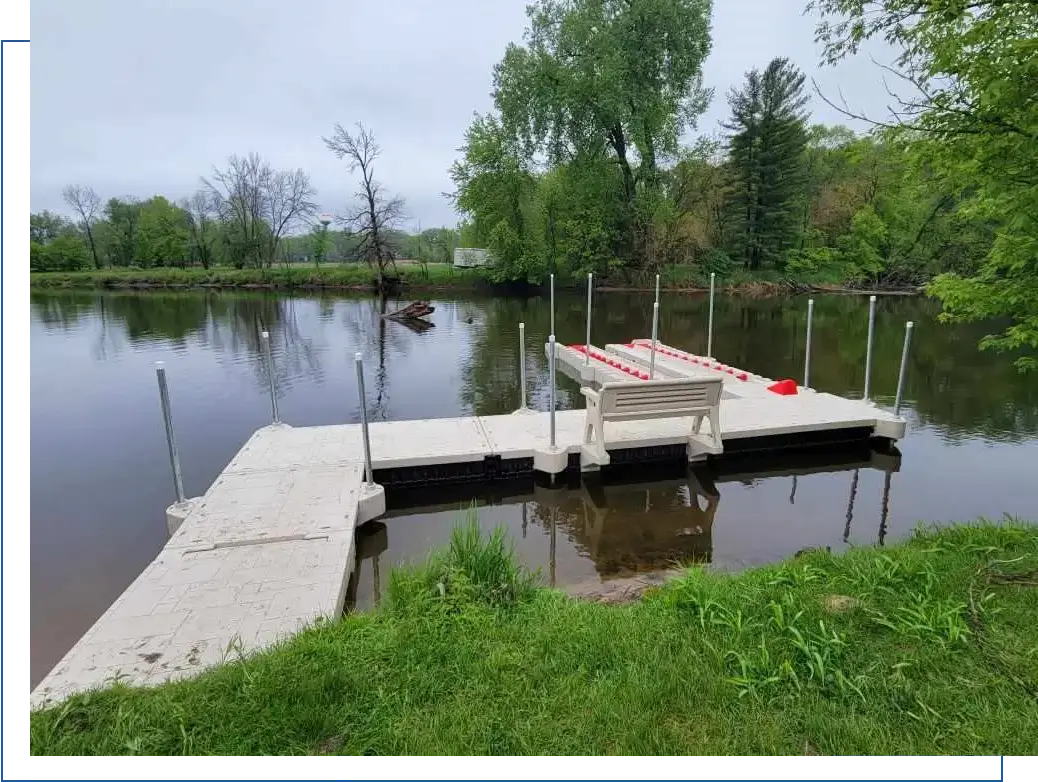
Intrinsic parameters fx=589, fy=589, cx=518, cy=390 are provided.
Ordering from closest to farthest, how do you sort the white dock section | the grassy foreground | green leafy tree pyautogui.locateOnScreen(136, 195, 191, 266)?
the grassy foreground, the white dock section, green leafy tree pyautogui.locateOnScreen(136, 195, 191, 266)

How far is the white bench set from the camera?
6250 mm

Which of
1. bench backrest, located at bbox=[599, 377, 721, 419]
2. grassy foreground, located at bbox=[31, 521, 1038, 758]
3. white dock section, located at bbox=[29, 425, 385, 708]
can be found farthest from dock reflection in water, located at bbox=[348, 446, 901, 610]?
grassy foreground, located at bbox=[31, 521, 1038, 758]

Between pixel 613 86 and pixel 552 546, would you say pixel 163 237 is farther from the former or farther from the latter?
pixel 552 546

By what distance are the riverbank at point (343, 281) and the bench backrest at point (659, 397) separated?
27640 millimetres

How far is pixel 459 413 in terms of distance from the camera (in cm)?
1010

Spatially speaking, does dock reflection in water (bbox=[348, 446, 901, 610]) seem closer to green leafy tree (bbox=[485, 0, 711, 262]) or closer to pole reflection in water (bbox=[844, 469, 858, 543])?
pole reflection in water (bbox=[844, 469, 858, 543])

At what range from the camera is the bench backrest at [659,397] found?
6.23 metres

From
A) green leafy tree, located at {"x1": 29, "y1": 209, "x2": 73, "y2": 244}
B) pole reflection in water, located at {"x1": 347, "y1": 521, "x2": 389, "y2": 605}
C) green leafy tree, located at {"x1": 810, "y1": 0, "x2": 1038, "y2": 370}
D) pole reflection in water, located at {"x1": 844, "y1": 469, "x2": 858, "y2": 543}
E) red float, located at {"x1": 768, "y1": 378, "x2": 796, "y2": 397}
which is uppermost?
green leafy tree, located at {"x1": 810, "y1": 0, "x2": 1038, "y2": 370}

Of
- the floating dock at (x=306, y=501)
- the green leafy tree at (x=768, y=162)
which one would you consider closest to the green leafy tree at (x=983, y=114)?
the floating dock at (x=306, y=501)

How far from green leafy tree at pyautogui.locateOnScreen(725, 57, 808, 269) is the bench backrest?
A: 31.7 meters

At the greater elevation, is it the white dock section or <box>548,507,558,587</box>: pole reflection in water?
the white dock section

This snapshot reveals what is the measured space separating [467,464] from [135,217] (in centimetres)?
5085

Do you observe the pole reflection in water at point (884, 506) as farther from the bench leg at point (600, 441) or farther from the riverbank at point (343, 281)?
the riverbank at point (343, 281)

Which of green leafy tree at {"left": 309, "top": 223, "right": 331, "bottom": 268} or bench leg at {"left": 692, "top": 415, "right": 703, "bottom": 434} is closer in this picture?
bench leg at {"left": 692, "top": 415, "right": 703, "bottom": 434}
